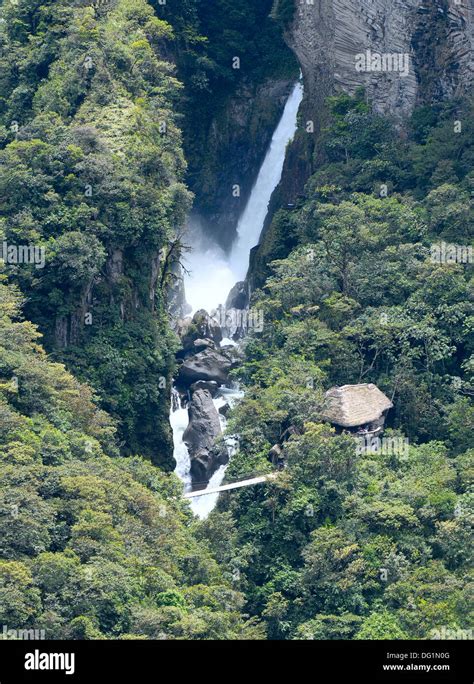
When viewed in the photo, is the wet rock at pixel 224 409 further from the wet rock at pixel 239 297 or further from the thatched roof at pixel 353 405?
the wet rock at pixel 239 297

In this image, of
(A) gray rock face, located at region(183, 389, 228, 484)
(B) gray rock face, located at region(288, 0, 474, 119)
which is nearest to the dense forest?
(B) gray rock face, located at region(288, 0, 474, 119)

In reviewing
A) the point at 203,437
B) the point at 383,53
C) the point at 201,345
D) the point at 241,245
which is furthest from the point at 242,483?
the point at 241,245

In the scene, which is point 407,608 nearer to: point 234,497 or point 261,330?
point 234,497

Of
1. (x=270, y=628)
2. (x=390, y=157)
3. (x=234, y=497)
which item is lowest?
(x=270, y=628)

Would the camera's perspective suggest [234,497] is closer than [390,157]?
Yes

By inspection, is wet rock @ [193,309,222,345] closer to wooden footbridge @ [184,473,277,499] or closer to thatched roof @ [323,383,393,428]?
thatched roof @ [323,383,393,428]

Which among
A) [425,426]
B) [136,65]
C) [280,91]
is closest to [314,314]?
[425,426]
